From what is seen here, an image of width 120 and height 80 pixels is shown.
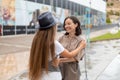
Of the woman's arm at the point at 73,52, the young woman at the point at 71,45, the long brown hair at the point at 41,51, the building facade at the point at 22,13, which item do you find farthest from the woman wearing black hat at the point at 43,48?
the building facade at the point at 22,13

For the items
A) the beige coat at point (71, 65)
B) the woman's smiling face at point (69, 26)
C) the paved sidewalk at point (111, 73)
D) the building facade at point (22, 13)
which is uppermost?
the building facade at point (22, 13)

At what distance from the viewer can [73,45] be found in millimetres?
5090

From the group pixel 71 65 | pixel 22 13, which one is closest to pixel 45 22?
pixel 71 65

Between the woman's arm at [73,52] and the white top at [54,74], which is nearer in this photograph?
the white top at [54,74]

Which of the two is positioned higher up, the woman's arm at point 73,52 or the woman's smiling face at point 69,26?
the woman's smiling face at point 69,26

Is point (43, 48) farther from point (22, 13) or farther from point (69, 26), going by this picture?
point (22, 13)

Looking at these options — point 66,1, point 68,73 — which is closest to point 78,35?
point 68,73

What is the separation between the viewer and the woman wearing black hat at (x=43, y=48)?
4.00m

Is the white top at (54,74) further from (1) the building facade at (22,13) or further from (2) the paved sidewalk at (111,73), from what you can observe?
(1) the building facade at (22,13)

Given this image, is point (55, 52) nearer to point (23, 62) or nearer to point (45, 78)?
point (45, 78)

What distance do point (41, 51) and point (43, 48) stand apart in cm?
4

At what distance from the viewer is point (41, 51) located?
3988 mm

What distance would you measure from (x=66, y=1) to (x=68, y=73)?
49.0m

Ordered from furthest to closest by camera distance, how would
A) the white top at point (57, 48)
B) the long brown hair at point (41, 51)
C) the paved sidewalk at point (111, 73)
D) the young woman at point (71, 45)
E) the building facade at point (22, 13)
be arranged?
the building facade at point (22, 13) < the paved sidewalk at point (111, 73) < the young woman at point (71, 45) < the white top at point (57, 48) < the long brown hair at point (41, 51)
